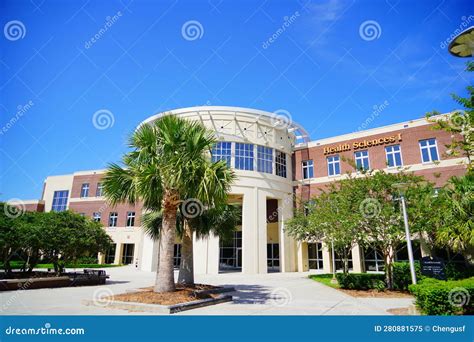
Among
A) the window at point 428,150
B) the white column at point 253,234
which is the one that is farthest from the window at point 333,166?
the white column at point 253,234

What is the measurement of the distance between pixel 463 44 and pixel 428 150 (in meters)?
22.1

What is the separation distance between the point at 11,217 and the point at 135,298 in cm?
1050

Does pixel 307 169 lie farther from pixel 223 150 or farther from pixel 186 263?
pixel 186 263

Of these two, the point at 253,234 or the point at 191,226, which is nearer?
the point at 191,226

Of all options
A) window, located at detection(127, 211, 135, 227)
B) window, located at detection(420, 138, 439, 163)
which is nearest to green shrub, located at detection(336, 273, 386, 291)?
window, located at detection(420, 138, 439, 163)

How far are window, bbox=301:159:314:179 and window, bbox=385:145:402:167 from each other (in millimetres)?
7377

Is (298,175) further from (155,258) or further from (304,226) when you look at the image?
(155,258)

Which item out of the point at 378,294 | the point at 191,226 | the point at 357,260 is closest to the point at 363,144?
the point at 357,260

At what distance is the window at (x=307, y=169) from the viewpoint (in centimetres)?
3161

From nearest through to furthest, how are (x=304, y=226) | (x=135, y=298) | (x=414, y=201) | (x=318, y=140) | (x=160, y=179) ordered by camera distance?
(x=135, y=298) → (x=160, y=179) → (x=414, y=201) → (x=304, y=226) → (x=318, y=140)

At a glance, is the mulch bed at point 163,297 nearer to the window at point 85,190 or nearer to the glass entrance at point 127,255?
the glass entrance at point 127,255

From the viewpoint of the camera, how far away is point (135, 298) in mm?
9891

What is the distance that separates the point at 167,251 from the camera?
1089cm

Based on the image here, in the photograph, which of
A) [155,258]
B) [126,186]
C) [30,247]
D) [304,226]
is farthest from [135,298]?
[155,258]
